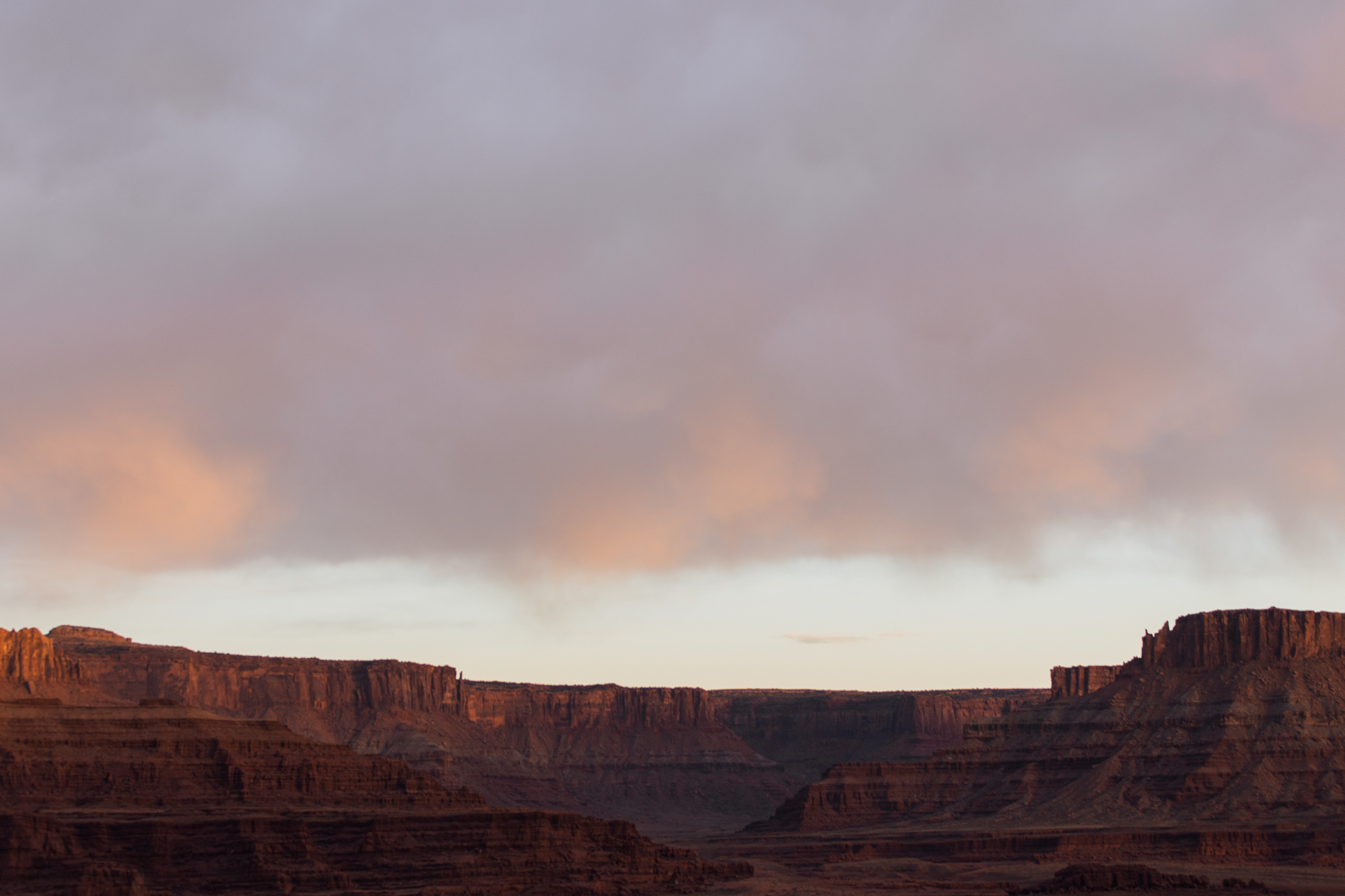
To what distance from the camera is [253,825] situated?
13125cm

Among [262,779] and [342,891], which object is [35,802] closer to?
[262,779]

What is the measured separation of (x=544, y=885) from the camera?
134125 mm

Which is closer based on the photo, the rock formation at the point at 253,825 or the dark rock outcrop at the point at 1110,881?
the rock formation at the point at 253,825

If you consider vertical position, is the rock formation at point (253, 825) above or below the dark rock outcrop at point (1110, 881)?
above

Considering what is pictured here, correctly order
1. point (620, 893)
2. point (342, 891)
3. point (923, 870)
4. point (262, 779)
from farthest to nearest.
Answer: point (923, 870), point (262, 779), point (620, 893), point (342, 891)

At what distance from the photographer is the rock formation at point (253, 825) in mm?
126562

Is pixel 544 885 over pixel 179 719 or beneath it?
beneath

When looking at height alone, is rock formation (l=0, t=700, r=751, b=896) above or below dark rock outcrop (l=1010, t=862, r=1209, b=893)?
above

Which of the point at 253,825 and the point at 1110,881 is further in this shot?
the point at 1110,881

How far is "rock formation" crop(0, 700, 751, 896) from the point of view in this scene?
127 m

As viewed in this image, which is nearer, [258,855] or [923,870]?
[258,855]

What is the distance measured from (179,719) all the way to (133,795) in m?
11.0

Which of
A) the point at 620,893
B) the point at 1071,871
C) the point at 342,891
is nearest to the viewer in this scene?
the point at 342,891

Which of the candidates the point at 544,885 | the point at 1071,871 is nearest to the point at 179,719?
the point at 544,885
